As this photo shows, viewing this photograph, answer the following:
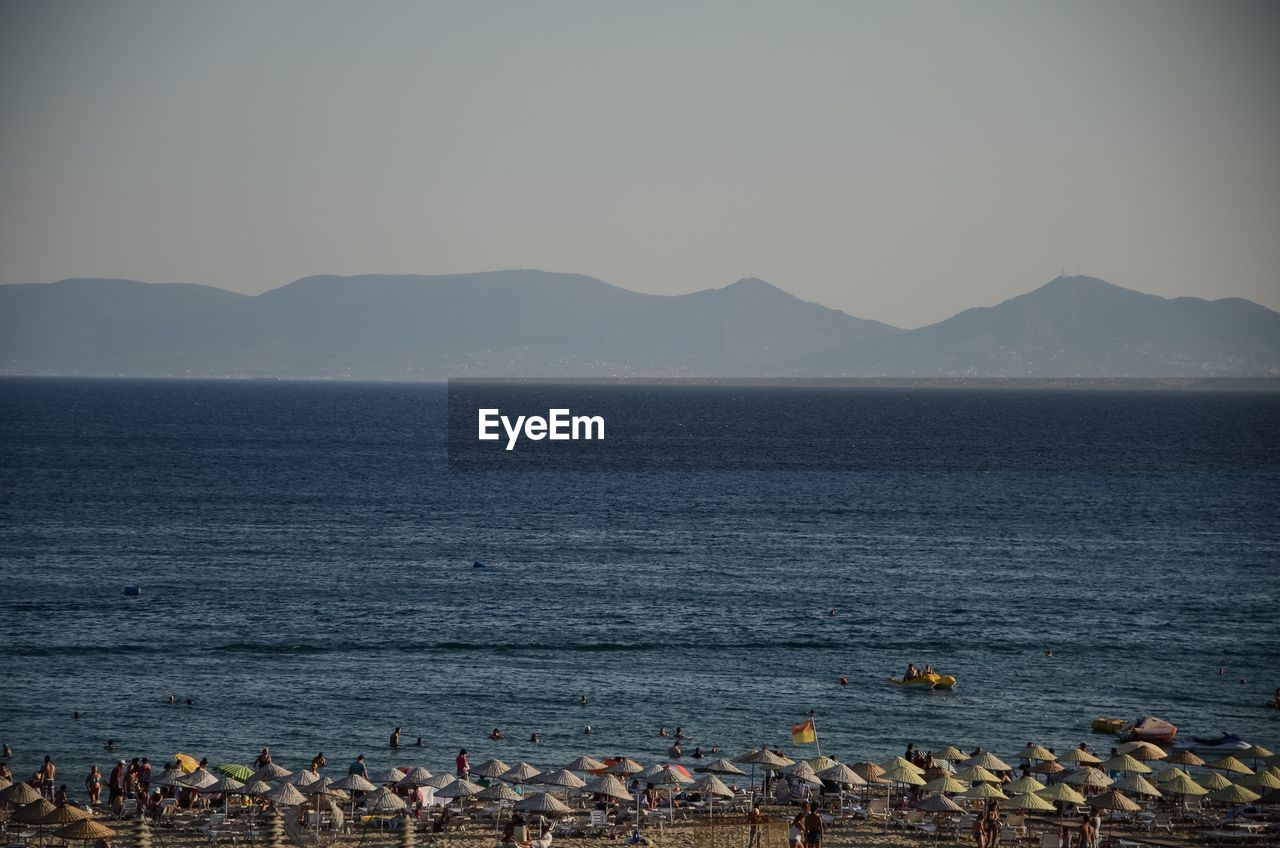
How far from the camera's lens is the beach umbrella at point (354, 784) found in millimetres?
39062

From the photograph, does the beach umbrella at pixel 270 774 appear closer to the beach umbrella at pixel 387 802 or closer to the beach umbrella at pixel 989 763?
the beach umbrella at pixel 387 802

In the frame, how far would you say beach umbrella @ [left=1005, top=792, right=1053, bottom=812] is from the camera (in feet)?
123

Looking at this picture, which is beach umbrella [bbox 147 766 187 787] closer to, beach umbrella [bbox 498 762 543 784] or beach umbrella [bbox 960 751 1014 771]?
beach umbrella [bbox 498 762 543 784]

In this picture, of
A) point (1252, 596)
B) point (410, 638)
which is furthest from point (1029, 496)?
point (410, 638)

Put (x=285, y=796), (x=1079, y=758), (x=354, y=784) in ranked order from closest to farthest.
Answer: (x=285, y=796)
(x=354, y=784)
(x=1079, y=758)

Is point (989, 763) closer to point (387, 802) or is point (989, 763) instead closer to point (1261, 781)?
point (1261, 781)

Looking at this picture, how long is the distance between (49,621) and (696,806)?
124 ft

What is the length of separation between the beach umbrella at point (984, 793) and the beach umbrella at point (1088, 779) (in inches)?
91.1

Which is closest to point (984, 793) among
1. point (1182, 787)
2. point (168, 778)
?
point (1182, 787)

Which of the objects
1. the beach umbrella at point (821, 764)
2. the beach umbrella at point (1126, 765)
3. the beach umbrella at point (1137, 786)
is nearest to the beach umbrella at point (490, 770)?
the beach umbrella at point (821, 764)

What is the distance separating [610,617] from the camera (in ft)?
222

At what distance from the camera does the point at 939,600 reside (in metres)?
73.2

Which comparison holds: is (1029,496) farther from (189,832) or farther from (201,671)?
(189,832)

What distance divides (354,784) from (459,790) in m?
2.92
